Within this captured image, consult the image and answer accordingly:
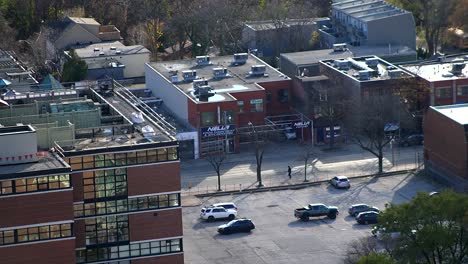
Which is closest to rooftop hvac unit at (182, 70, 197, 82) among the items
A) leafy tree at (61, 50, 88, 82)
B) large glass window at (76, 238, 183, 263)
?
leafy tree at (61, 50, 88, 82)

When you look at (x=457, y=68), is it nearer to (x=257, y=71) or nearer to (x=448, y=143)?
(x=448, y=143)

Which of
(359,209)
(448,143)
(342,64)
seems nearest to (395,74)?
(342,64)

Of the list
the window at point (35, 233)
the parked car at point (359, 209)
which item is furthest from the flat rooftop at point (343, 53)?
the window at point (35, 233)

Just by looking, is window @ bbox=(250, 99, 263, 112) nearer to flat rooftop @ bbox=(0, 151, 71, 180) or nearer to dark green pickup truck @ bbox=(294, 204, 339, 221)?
dark green pickup truck @ bbox=(294, 204, 339, 221)

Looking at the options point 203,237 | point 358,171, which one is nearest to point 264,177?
point 358,171

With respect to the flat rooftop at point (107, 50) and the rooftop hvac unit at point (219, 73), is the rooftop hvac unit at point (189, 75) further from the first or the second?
the flat rooftop at point (107, 50)

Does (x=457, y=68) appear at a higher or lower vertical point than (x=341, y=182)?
higher

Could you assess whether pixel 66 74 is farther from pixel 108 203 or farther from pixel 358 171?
pixel 108 203
